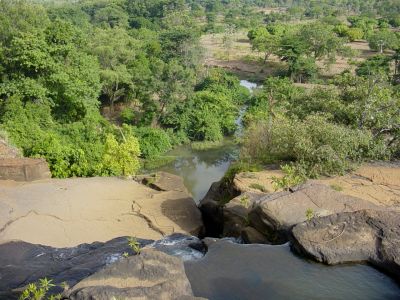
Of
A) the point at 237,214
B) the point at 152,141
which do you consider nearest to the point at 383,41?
the point at 152,141

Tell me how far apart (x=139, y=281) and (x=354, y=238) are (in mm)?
4669

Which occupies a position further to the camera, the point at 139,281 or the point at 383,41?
the point at 383,41

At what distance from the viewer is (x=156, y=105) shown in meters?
29.0

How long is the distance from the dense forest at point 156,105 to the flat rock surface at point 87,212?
291cm

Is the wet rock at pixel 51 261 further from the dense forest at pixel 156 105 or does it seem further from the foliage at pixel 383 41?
the foliage at pixel 383 41

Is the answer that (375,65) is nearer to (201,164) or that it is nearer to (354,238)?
(201,164)

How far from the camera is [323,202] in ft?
35.8

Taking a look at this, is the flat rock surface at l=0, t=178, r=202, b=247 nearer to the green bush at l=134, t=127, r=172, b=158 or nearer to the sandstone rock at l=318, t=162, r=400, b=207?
the sandstone rock at l=318, t=162, r=400, b=207

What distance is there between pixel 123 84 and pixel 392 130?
20131mm

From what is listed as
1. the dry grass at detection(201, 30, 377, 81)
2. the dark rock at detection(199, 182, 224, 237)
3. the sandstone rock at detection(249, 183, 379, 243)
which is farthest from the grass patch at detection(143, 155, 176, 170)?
the dry grass at detection(201, 30, 377, 81)

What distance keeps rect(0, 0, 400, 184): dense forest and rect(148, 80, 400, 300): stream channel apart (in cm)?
413

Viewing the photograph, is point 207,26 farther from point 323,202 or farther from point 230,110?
point 323,202

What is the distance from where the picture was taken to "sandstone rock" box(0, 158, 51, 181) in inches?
680

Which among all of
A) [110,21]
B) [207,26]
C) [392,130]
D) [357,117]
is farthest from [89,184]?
[207,26]
